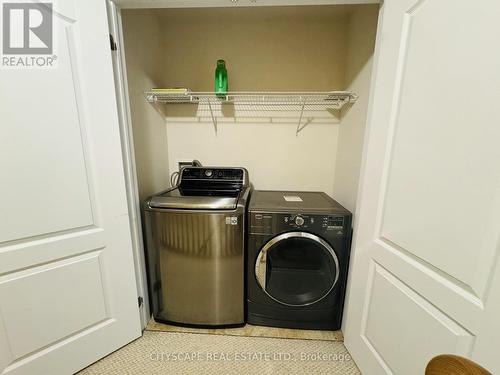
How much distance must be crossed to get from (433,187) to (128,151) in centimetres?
150

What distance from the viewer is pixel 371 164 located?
42.0 inches

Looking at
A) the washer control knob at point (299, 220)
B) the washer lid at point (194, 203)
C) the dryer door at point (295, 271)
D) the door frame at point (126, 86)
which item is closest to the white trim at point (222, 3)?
the door frame at point (126, 86)

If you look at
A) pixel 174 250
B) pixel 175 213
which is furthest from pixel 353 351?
pixel 175 213

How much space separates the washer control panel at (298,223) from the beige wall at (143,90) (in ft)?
2.92

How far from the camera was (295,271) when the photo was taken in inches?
57.6

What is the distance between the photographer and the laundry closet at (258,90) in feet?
5.19

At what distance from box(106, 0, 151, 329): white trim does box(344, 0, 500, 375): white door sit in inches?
54.0

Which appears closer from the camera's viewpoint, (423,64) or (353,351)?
(423,64)

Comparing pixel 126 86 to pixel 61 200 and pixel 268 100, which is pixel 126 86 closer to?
pixel 61 200

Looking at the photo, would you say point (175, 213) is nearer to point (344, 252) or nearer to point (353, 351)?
point (344, 252)

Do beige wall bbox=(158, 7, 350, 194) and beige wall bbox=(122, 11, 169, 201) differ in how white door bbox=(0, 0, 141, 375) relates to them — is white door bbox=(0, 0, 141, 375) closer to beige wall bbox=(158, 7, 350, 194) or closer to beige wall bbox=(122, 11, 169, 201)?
beige wall bbox=(122, 11, 169, 201)

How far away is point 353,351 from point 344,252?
59cm

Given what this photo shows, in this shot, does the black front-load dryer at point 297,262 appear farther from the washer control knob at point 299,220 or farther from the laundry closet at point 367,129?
the laundry closet at point 367,129

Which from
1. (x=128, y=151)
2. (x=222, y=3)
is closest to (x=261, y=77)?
(x=222, y=3)
